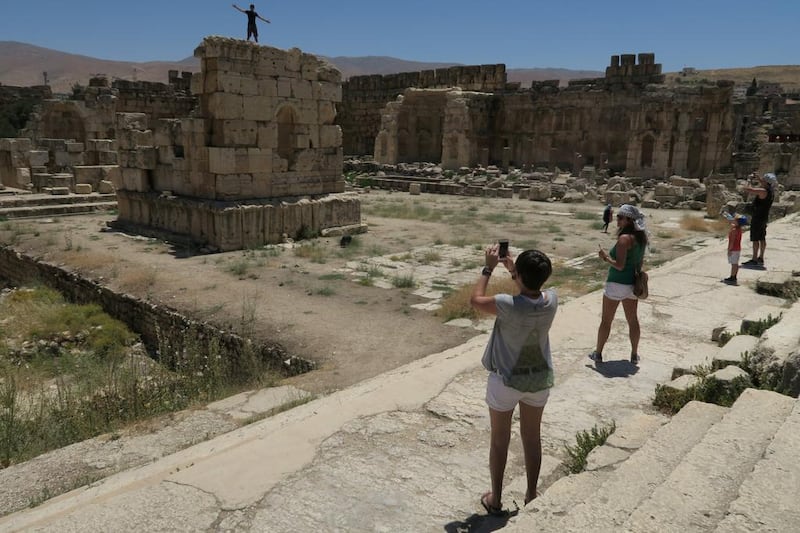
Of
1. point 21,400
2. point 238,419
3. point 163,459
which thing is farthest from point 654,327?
point 21,400

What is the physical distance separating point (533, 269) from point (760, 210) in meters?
7.52

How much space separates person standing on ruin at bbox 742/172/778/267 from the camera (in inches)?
345

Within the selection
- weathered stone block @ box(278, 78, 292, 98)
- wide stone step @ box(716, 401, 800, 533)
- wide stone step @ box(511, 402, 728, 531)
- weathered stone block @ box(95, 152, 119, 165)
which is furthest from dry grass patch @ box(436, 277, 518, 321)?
weathered stone block @ box(95, 152, 119, 165)

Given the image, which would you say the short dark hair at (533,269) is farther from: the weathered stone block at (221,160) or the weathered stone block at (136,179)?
the weathered stone block at (136,179)

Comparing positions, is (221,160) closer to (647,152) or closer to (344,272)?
(344,272)

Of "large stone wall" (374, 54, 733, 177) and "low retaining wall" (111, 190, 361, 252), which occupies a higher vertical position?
"large stone wall" (374, 54, 733, 177)

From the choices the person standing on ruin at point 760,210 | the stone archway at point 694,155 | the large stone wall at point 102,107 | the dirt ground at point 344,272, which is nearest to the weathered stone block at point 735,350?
the dirt ground at point 344,272

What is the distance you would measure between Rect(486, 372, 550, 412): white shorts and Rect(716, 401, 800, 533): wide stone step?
3.10ft

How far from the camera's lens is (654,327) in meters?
6.40

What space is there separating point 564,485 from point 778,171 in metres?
21.3

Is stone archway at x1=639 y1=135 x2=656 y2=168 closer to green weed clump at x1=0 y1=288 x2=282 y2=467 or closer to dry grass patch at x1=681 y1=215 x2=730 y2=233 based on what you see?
dry grass patch at x1=681 y1=215 x2=730 y2=233

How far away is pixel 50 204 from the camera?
688 inches

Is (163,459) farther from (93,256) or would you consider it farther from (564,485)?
(93,256)

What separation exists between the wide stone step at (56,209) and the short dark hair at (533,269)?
1644 cm
